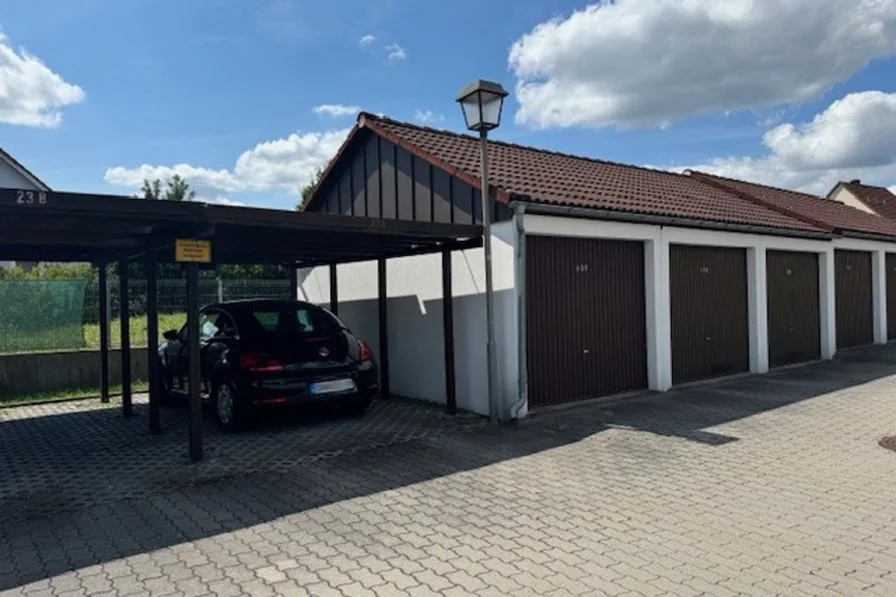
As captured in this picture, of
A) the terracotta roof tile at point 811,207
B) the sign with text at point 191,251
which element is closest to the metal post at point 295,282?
the sign with text at point 191,251

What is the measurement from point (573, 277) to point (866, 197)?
2434 centimetres

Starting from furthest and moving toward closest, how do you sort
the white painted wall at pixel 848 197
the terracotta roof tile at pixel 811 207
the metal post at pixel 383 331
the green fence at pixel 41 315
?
the white painted wall at pixel 848 197
the terracotta roof tile at pixel 811 207
the green fence at pixel 41 315
the metal post at pixel 383 331

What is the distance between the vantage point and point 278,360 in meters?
7.43

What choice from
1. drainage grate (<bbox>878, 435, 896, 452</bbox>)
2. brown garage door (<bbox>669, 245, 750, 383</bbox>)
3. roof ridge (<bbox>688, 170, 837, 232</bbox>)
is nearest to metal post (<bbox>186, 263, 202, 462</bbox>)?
drainage grate (<bbox>878, 435, 896, 452</bbox>)

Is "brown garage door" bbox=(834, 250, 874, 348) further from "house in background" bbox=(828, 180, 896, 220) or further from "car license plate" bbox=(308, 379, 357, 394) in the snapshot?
"car license plate" bbox=(308, 379, 357, 394)

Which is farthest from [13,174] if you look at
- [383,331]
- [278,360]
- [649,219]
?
[649,219]

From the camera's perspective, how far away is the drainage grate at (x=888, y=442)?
258 inches

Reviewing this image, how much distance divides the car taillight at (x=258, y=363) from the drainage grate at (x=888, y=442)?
640cm

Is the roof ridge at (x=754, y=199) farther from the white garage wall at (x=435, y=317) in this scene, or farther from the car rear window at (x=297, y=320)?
the car rear window at (x=297, y=320)

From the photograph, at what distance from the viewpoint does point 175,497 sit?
546 cm

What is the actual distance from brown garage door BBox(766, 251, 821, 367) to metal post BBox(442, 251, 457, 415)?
717 cm

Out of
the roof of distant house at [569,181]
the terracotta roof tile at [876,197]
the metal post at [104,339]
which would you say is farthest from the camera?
the terracotta roof tile at [876,197]

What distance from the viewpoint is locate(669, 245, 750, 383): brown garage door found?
34.7ft

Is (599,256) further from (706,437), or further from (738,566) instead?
(738,566)
